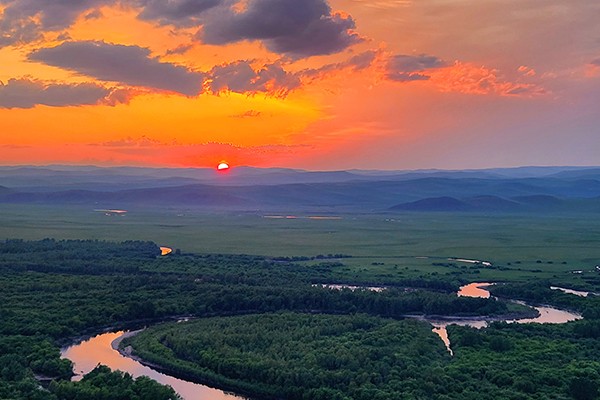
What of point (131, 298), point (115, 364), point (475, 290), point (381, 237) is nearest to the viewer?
point (115, 364)

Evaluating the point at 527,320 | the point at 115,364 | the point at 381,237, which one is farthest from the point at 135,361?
the point at 381,237

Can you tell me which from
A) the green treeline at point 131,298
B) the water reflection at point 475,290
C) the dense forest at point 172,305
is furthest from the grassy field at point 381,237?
the green treeline at point 131,298

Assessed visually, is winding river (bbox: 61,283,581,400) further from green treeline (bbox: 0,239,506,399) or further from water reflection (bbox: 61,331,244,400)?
green treeline (bbox: 0,239,506,399)

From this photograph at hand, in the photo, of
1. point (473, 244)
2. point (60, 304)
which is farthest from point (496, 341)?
point (473, 244)

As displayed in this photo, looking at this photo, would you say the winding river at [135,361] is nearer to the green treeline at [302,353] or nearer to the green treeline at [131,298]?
the green treeline at [302,353]

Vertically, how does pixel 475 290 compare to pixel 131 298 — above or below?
below

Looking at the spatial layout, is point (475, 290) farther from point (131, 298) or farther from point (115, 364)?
point (115, 364)
